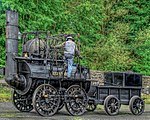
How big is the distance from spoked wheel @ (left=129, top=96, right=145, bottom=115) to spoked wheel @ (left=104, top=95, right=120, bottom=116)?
726mm

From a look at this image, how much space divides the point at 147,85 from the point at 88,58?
5306mm

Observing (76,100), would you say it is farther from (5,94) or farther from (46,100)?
(5,94)

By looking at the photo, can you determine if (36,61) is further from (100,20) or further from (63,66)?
(100,20)

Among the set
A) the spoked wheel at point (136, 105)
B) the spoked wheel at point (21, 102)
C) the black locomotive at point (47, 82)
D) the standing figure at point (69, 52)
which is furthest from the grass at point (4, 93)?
the spoked wheel at point (136, 105)

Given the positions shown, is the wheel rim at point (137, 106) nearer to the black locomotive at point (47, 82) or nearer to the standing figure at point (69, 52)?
the black locomotive at point (47, 82)

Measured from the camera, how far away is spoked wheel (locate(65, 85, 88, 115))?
13.8 meters

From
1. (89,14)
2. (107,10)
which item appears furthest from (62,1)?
(107,10)

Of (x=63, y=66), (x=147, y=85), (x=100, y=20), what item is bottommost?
(x=147, y=85)

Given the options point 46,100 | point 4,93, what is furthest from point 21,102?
point 4,93

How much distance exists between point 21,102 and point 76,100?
6.78ft

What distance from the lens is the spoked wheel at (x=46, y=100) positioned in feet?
42.8

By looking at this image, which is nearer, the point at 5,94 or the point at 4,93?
the point at 5,94

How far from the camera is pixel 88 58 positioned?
99.5 feet

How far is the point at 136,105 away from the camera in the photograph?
15.8 m
